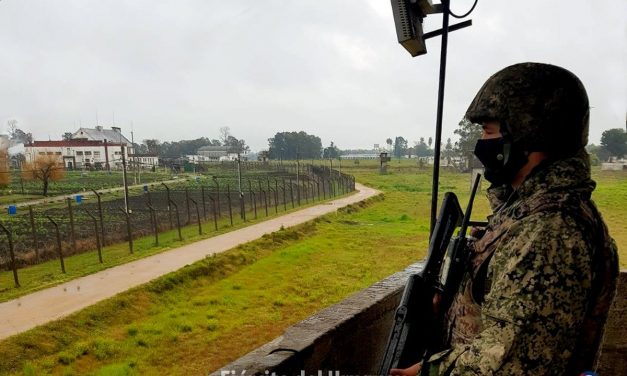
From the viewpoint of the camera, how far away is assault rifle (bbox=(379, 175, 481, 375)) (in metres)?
1.49

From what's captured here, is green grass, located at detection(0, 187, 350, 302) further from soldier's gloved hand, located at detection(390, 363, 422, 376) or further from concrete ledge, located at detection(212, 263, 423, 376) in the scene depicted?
soldier's gloved hand, located at detection(390, 363, 422, 376)

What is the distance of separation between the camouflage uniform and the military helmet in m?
0.07

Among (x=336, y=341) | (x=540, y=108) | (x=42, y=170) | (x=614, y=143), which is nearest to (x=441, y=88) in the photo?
(x=540, y=108)

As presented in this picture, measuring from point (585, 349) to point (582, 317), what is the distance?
0.19 meters

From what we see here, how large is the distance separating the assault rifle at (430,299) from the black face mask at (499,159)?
0.46 feet

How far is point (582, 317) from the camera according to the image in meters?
1.11

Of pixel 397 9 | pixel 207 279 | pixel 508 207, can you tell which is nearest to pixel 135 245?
pixel 207 279

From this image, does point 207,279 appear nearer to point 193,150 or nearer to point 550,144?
point 550,144

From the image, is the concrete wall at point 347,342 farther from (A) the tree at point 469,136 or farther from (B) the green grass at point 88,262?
(B) the green grass at point 88,262

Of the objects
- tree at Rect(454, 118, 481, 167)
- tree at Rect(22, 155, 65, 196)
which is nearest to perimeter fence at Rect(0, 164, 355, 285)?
tree at Rect(22, 155, 65, 196)

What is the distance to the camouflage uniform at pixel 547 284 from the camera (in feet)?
3.52

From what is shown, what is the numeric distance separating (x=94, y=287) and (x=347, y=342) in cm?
930

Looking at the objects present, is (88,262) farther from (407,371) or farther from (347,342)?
(407,371)

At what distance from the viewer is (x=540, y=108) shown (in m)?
1.28
